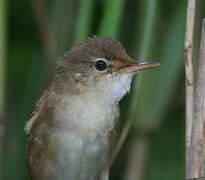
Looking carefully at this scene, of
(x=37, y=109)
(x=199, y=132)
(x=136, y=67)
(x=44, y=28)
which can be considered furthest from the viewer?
(x=44, y=28)

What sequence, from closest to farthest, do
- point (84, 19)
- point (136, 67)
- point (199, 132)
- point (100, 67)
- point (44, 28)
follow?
1. point (199, 132)
2. point (136, 67)
3. point (100, 67)
4. point (84, 19)
5. point (44, 28)

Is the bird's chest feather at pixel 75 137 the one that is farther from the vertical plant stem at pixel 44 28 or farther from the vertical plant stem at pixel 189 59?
the vertical plant stem at pixel 44 28

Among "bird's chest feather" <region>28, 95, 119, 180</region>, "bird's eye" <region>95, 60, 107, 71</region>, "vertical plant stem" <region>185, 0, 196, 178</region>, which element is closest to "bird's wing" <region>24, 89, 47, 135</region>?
"bird's chest feather" <region>28, 95, 119, 180</region>

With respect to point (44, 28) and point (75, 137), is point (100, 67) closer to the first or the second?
point (75, 137)

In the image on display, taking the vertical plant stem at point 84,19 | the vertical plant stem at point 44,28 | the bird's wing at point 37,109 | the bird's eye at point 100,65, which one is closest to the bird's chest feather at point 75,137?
the bird's wing at point 37,109

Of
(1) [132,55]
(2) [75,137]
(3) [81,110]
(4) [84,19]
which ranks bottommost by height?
(2) [75,137]

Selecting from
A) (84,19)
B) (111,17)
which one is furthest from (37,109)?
(111,17)

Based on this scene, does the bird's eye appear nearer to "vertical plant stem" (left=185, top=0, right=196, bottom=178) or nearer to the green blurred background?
the green blurred background
